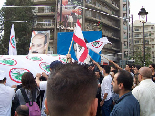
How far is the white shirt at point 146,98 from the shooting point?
10.5ft

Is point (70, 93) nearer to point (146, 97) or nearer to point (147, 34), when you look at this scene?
point (146, 97)

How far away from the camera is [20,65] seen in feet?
22.6

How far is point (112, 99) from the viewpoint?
6.29 m

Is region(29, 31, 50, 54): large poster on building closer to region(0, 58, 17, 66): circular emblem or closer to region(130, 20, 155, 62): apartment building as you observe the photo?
region(0, 58, 17, 66): circular emblem

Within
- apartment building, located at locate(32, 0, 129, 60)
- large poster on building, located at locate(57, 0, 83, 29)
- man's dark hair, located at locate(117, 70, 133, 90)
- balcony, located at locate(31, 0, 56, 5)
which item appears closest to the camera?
man's dark hair, located at locate(117, 70, 133, 90)

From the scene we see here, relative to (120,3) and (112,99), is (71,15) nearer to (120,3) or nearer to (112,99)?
(120,3)

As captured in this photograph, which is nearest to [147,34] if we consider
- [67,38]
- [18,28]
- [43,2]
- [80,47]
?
[43,2]

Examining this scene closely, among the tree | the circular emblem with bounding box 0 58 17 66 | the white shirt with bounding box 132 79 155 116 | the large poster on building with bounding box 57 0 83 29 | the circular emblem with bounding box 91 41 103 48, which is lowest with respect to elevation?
the white shirt with bounding box 132 79 155 116

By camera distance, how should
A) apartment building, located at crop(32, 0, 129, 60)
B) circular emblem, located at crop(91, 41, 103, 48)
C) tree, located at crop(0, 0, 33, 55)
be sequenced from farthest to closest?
apartment building, located at crop(32, 0, 129, 60), tree, located at crop(0, 0, 33, 55), circular emblem, located at crop(91, 41, 103, 48)

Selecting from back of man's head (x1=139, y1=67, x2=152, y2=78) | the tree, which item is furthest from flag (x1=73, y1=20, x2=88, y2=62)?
the tree

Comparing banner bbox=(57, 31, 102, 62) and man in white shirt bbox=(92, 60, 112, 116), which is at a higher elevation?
banner bbox=(57, 31, 102, 62)

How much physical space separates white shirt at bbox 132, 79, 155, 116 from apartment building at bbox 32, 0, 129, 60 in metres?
24.6

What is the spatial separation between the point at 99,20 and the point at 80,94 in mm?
39349

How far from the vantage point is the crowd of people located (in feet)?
4.14
